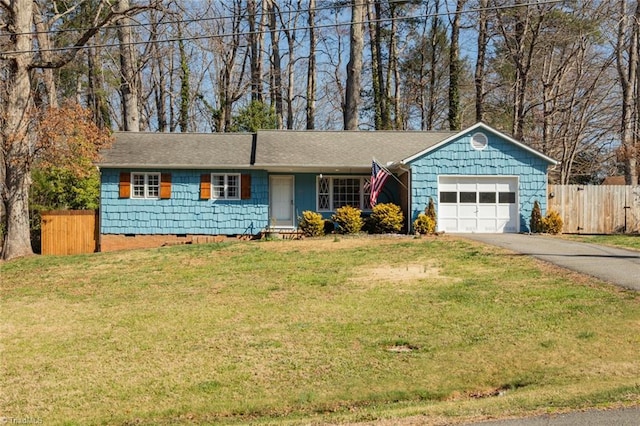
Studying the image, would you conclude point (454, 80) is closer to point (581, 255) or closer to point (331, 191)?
point (331, 191)

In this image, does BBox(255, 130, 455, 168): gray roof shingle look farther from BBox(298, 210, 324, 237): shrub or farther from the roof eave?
BBox(298, 210, 324, 237): shrub

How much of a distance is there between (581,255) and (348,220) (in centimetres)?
843

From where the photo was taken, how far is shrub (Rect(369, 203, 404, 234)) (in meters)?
21.1

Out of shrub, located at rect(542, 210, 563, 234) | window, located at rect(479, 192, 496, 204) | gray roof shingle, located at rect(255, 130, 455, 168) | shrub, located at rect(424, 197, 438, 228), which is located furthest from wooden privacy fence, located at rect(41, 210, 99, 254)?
shrub, located at rect(542, 210, 563, 234)

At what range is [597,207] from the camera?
22375mm

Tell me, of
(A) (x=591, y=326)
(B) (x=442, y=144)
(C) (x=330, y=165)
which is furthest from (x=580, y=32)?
(A) (x=591, y=326)

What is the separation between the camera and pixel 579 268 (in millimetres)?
12766

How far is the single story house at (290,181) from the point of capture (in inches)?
839

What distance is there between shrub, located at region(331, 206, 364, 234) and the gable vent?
15.7ft

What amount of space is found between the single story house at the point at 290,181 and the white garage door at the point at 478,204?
36 mm

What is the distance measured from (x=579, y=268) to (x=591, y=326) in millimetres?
4398

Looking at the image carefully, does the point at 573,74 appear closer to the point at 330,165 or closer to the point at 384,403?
the point at 330,165

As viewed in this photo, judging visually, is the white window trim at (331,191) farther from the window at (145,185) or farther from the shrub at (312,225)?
the window at (145,185)

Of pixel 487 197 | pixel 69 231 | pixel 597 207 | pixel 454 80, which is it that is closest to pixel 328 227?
pixel 487 197
